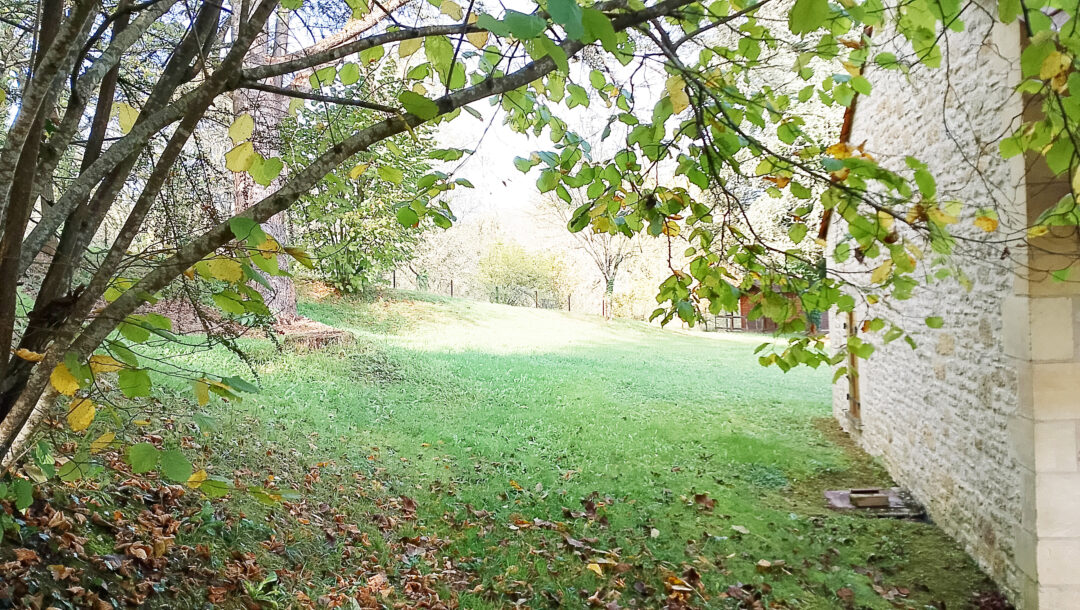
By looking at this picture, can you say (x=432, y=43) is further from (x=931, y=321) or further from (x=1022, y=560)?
(x=1022, y=560)

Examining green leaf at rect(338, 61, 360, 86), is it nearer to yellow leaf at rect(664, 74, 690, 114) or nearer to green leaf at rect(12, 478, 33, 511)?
yellow leaf at rect(664, 74, 690, 114)

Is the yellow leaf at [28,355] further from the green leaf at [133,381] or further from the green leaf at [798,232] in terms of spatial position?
the green leaf at [798,232]

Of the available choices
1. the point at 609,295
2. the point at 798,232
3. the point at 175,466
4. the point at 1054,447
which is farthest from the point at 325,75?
the point at 609,295

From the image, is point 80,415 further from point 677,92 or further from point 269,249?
point 677,92

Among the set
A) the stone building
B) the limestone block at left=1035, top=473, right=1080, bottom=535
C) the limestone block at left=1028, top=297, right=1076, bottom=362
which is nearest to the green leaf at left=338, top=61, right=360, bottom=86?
the stone building

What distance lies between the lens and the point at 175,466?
1139 millimetres

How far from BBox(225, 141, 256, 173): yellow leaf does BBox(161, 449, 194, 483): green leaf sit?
0.63m

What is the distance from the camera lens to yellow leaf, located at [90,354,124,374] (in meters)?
1.26

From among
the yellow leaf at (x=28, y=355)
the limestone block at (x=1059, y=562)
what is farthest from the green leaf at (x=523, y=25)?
the limestone block at (x=1059, y=562)

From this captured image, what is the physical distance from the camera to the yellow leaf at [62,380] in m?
1.19

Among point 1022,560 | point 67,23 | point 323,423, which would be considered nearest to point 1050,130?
point 67,23

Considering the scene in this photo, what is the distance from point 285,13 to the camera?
323 inches

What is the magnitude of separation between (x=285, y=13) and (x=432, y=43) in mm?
7728

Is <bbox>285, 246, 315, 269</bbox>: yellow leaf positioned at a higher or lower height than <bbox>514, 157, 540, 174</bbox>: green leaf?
lower
